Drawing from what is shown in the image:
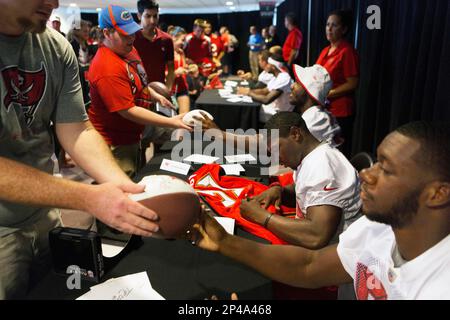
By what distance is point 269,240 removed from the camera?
1539 mm

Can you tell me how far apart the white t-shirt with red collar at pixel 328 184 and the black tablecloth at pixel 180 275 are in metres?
0.50

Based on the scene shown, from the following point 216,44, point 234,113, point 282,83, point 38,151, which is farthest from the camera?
point 216,44

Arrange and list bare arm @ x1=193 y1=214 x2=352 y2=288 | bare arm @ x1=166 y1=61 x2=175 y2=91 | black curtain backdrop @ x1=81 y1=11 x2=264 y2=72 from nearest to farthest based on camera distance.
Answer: bare arm @ x1=193 y1=214 x2=352 y2=288, bare arm @ x1=166 y1=61 x2=175 y2=91, black curtain backdrop @ x1=81 y1=11 x2=264 y2=72

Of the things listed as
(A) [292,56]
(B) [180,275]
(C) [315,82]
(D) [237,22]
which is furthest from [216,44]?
(B) [180,275]

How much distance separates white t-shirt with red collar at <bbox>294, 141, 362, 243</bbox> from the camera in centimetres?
159

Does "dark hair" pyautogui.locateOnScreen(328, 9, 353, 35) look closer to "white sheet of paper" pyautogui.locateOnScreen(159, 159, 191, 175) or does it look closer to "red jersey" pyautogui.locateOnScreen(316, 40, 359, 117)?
"red jersey" pyautogui.locateOnScreen(316, 40, 359, 117)

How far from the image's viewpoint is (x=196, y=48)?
25.3ft

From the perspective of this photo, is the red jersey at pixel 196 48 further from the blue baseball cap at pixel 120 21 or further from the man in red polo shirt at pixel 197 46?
the blue baseball cap at pixel 120 21

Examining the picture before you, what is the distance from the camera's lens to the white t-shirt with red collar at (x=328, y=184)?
5.20ft

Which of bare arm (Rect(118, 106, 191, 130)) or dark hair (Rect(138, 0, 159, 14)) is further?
dark hair (Rect(138, 0, 159, 14))

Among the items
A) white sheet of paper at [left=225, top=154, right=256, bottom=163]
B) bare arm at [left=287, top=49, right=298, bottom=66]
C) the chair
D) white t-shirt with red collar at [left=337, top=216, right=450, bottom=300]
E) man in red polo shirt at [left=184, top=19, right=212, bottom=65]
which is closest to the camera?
white t-shirt with red collar at [left=337, top=216, right=450, bottom=300]

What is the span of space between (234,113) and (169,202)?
12.1ft

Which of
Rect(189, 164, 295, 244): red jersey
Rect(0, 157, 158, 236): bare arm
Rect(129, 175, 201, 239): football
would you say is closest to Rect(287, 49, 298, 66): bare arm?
Rect(189, 164, 295, 244): red jersey

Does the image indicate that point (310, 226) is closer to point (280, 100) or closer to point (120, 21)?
point (120, 21)
